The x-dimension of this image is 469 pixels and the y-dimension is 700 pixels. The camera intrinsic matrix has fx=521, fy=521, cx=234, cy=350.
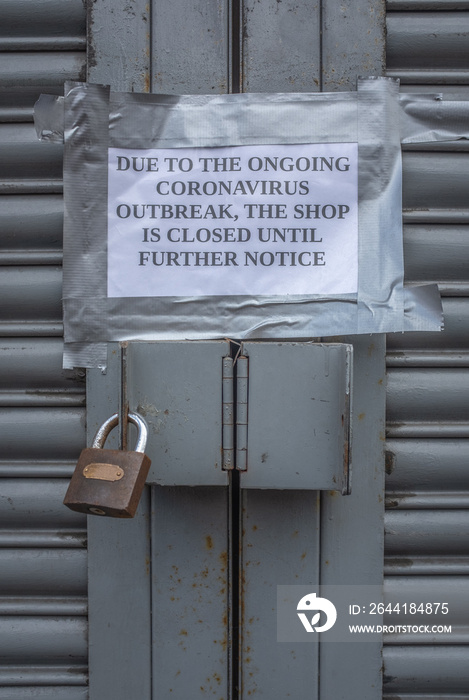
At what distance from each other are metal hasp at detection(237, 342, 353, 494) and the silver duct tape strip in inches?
6.0

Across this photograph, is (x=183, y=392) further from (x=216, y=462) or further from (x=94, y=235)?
(x=94, y=235)

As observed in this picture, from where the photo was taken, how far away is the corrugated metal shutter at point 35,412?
1.48 meters

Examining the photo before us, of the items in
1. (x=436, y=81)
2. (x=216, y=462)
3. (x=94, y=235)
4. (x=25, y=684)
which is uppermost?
(x=436, y=81)

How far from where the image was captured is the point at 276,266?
55.7 inches

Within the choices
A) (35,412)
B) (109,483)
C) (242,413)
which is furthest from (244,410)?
(35,412)

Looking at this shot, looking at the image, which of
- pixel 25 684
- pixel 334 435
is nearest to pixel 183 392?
pixel 334 435

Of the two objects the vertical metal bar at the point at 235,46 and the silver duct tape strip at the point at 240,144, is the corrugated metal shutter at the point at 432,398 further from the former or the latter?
the vertical metal bar at the point at 235,46

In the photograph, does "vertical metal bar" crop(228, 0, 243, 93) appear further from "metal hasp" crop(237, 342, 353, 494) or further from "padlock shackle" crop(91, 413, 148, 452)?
"padlock shackle" crop(91, 413, 148, 452)

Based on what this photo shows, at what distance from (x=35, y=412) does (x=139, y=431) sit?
46 cm

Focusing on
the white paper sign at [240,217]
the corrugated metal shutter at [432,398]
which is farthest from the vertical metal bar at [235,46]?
the corrugated metal shutter at [432,398]

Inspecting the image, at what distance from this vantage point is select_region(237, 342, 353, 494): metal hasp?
50.2 inches

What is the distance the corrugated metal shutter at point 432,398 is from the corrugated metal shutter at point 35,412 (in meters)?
0.90

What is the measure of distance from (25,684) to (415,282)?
1.61 m

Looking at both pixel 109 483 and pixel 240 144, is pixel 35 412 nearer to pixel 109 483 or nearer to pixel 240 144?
pixel 109 483
